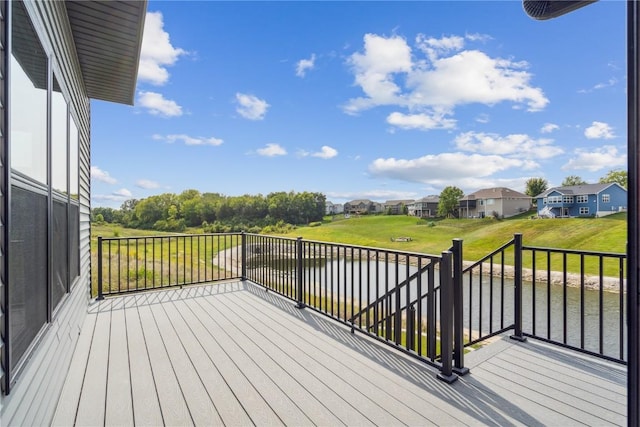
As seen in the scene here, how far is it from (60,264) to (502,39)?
13.3 metres

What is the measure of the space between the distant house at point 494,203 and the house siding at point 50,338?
116 ft

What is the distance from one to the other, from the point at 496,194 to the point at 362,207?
22598mm

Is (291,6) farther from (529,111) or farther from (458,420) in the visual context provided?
(529,111)

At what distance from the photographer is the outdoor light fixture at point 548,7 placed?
55.0 inches

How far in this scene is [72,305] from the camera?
2725 millimetres

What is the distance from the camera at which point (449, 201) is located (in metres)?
34.8

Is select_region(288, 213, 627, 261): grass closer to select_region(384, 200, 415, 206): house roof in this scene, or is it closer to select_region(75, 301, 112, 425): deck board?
select_region(75, 301, 112, 425): deck board

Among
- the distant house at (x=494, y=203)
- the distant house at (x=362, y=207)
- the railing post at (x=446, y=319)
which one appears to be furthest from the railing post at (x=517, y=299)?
the distant house at (x=362, y=207)

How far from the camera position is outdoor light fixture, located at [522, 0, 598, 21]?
140cm

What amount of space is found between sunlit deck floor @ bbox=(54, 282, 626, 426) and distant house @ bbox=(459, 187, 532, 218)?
33.7 meters

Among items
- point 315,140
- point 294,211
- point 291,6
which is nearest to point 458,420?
point 291,6

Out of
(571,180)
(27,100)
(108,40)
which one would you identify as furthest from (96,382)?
(571,180)

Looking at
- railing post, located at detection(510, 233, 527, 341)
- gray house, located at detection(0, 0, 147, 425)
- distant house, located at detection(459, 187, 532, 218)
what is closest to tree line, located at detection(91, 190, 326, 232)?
distant house, located at detection(459, 187, 532, 218)

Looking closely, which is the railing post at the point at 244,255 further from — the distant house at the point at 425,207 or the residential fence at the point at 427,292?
the distant house at the point at 425,207
